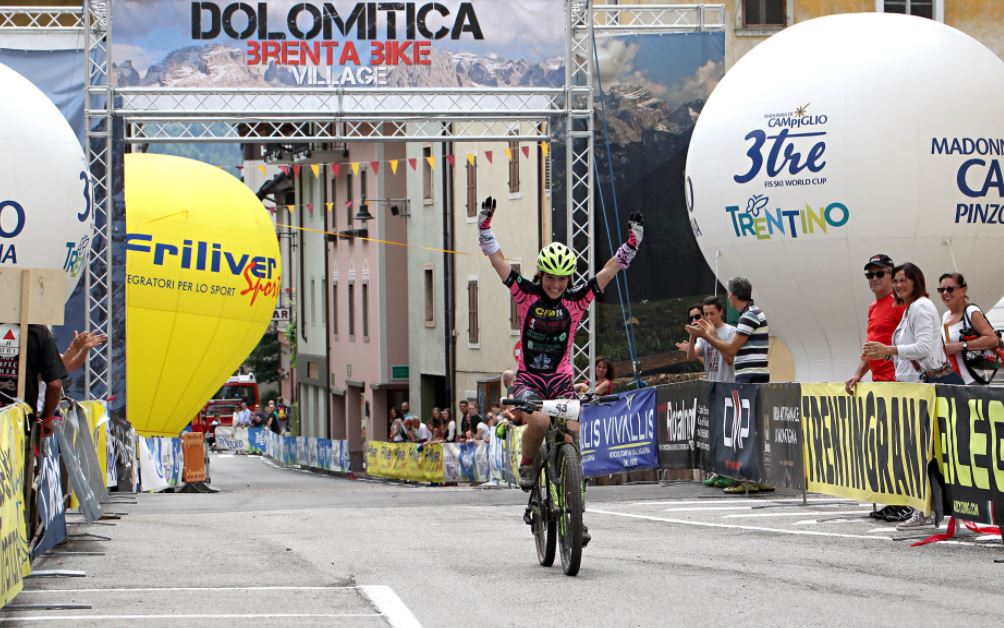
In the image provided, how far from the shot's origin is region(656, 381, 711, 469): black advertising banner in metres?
18.0

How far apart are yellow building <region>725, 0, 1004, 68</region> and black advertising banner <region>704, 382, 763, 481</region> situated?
16.0 m

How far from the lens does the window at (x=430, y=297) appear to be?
1925 inches

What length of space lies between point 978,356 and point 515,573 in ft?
16.2

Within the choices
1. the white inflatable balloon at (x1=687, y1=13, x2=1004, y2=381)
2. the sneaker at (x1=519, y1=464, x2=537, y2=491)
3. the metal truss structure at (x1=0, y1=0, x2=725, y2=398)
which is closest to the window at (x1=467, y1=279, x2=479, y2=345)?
the metal truss structure at (x1=0, y1=0, x2=725, y2=398)

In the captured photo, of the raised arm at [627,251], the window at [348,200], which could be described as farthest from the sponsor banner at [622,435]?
the window at [348,200]

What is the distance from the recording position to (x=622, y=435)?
19859 millimetres

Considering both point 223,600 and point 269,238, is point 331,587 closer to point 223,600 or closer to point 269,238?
point 223,600

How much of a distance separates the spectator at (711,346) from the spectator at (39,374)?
7174mm

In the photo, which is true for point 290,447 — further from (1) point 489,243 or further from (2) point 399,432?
(1) point 489,243

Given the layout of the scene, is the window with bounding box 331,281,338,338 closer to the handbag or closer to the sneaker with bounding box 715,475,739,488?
the sneaker with bounding box 715,475,739,488

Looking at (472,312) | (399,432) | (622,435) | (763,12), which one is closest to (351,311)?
(472,312)

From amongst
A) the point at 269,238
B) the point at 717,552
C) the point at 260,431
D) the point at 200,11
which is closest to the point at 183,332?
the point at 269,238

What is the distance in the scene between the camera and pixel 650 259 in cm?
2758

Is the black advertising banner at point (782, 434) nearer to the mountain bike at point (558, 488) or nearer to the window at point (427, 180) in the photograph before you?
the mountain bike at point (558, 488)
